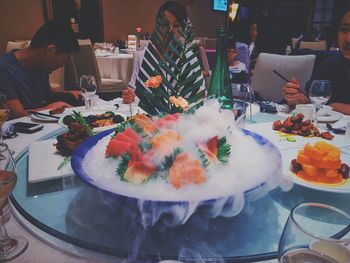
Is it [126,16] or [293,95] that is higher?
[126,16]

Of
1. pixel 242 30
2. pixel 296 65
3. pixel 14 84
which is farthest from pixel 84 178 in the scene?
pixel 242 30

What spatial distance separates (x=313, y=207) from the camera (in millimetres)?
502

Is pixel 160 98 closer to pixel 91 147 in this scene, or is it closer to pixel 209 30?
pixel 91 147

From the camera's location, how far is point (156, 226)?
64cm

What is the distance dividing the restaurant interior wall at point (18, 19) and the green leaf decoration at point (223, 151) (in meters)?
6.70

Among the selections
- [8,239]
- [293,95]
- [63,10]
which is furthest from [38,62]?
[63,10]

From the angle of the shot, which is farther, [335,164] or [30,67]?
[30,67]

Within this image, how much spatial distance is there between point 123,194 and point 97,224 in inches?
6.1

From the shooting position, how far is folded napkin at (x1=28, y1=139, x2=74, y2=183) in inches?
32.4

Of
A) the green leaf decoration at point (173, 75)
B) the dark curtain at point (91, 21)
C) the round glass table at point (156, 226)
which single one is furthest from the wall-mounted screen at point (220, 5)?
the round glass table at point (156, 226)

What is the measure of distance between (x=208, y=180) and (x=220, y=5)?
10.6 m

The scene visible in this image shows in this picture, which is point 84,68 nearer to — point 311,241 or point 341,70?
point 341,70

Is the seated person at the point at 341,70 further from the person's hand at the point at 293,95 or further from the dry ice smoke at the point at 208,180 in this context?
the dry ice smoke at the point at 208,180

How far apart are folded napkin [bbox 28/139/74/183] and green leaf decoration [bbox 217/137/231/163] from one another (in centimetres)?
43
